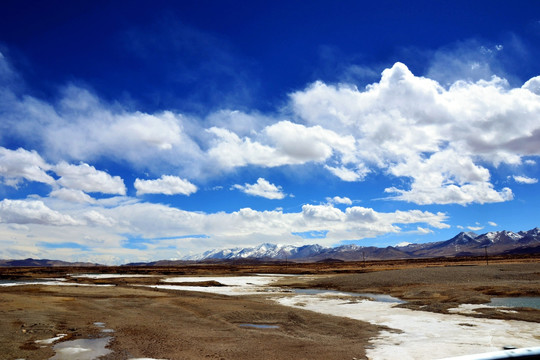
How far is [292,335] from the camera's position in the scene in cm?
1977

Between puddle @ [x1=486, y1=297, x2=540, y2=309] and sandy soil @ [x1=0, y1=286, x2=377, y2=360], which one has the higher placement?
sandy soil @ [x1=0, y1=286, x2=377, y2=360]

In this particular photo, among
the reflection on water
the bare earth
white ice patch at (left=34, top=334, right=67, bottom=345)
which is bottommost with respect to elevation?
the reflection on water

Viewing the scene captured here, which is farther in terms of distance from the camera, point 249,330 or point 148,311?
point 148,311

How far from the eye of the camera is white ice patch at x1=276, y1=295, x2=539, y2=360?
1554 centimetres

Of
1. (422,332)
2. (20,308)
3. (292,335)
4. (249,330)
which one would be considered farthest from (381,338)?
(20,308)

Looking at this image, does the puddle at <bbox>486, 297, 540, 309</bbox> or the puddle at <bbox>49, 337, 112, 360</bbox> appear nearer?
the puddle at <bbox>49, 337, 112, 360</bbox>

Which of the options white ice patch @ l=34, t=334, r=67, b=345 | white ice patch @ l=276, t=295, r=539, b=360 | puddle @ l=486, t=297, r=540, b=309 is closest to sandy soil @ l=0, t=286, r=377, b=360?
white ice patch @ l=34, t=334, r=67, b=345

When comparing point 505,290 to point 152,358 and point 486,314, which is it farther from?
point 152,358

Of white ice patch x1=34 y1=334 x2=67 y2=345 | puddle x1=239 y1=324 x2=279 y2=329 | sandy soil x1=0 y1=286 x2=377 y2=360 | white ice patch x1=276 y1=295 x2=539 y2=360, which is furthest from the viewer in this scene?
→ puddle x1=239 y1=324 x2=279 y2=329

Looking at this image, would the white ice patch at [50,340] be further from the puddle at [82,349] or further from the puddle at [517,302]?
the puddle at [517,302]

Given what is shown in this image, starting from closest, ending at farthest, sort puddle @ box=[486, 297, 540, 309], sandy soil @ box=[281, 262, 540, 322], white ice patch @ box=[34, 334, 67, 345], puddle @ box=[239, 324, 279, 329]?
1. white ice patch @ box=[34, 334, 67, 345]
2. puddle @ box=[239, 324, 279, 329]
3. sandy soil @ box=[281, 262, 540, 322]
4. puddle @ box=[486, 297, 540, 309]

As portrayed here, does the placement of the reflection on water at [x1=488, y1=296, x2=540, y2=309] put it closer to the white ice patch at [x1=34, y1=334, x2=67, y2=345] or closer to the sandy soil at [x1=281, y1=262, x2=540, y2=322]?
the sandy soil at [x1=281, y1=262, x2=540, y2=322]

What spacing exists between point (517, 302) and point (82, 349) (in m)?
32.3

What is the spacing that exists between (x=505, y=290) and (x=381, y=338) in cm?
2639
